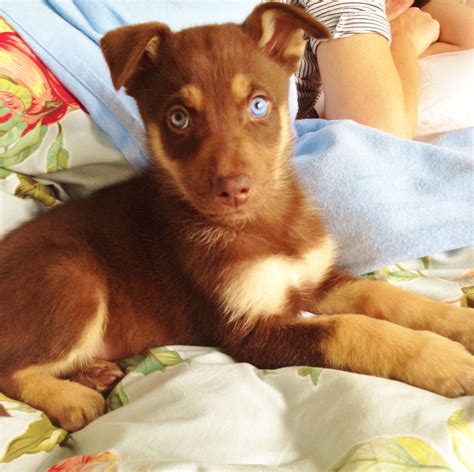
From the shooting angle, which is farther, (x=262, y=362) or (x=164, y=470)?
(x=262, y=362)

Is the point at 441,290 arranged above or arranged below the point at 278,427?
below

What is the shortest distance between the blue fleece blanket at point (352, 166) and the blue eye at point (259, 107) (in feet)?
1.84

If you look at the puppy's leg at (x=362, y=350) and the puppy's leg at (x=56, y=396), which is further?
the puppy's leg at (x=56, y=396)

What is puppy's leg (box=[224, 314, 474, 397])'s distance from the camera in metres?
1.36

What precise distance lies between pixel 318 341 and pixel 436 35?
318cm

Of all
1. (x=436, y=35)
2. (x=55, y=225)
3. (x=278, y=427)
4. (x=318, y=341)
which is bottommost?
(x=436, y=35)

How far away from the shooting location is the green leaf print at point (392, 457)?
99 cm

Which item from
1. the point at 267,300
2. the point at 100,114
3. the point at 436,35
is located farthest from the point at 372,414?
the point at 436,35

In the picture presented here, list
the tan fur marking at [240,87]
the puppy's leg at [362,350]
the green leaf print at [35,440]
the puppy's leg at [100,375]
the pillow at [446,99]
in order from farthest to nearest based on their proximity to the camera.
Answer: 1. the pillow at [446,99]
2. the puppy's leg at [100,375]
3. the tan fur marking at [240,87]
4. the puppy's leg at [362,350]
5. the green leaf print at [35,440]

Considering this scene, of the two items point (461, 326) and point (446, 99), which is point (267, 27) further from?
point (446, 99)

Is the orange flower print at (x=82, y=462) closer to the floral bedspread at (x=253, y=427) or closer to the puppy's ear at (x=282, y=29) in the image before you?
the floral bedspread at (x=253, y=427)

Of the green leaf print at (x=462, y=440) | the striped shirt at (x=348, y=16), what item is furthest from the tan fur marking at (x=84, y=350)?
the striped shirt at (x=348, y=16)

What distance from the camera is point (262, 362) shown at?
1.59 m

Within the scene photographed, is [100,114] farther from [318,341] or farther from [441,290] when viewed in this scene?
[441,290]
